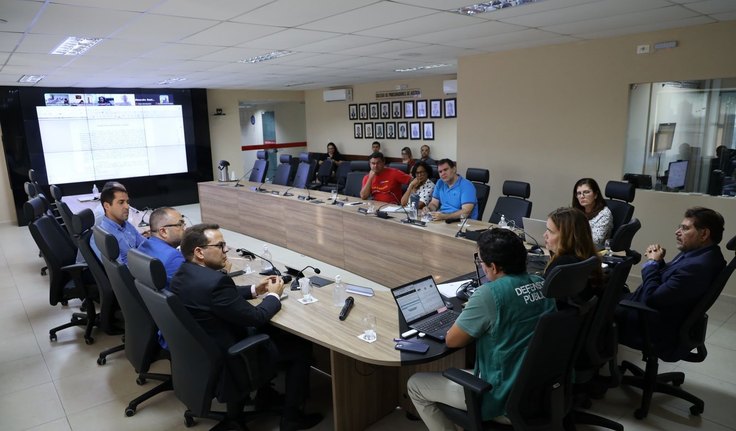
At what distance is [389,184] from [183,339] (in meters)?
4.19

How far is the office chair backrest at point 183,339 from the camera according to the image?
2.19 meters

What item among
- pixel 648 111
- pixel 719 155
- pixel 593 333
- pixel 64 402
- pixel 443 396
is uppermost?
pixel 648 111

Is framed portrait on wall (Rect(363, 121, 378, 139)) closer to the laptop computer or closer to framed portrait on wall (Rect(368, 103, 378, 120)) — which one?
framed portrait on wall (Rect(368, 103, 378, 120))

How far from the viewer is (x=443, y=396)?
2.12 meters

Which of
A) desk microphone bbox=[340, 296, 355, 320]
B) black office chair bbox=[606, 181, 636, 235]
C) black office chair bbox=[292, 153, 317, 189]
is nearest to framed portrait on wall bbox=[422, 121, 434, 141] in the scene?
black office chair bbox=[292, 153, 317, 189]

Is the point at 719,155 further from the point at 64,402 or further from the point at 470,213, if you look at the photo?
the point at 64,402

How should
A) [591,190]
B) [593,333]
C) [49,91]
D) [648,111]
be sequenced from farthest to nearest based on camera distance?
[49,91], [648,111], [591,190], [593,333]

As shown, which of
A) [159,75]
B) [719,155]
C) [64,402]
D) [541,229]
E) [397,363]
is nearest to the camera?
[397,363]

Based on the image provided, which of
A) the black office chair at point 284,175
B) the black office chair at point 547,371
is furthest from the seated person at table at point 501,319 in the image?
the black office chair at point 284,175

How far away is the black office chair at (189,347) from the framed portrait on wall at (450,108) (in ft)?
23.9

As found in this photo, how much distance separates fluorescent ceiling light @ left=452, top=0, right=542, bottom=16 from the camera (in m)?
3.49

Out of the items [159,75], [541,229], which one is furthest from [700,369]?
[159,75]

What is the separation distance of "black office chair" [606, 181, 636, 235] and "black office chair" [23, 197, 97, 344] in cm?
438

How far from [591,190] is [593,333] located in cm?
190
